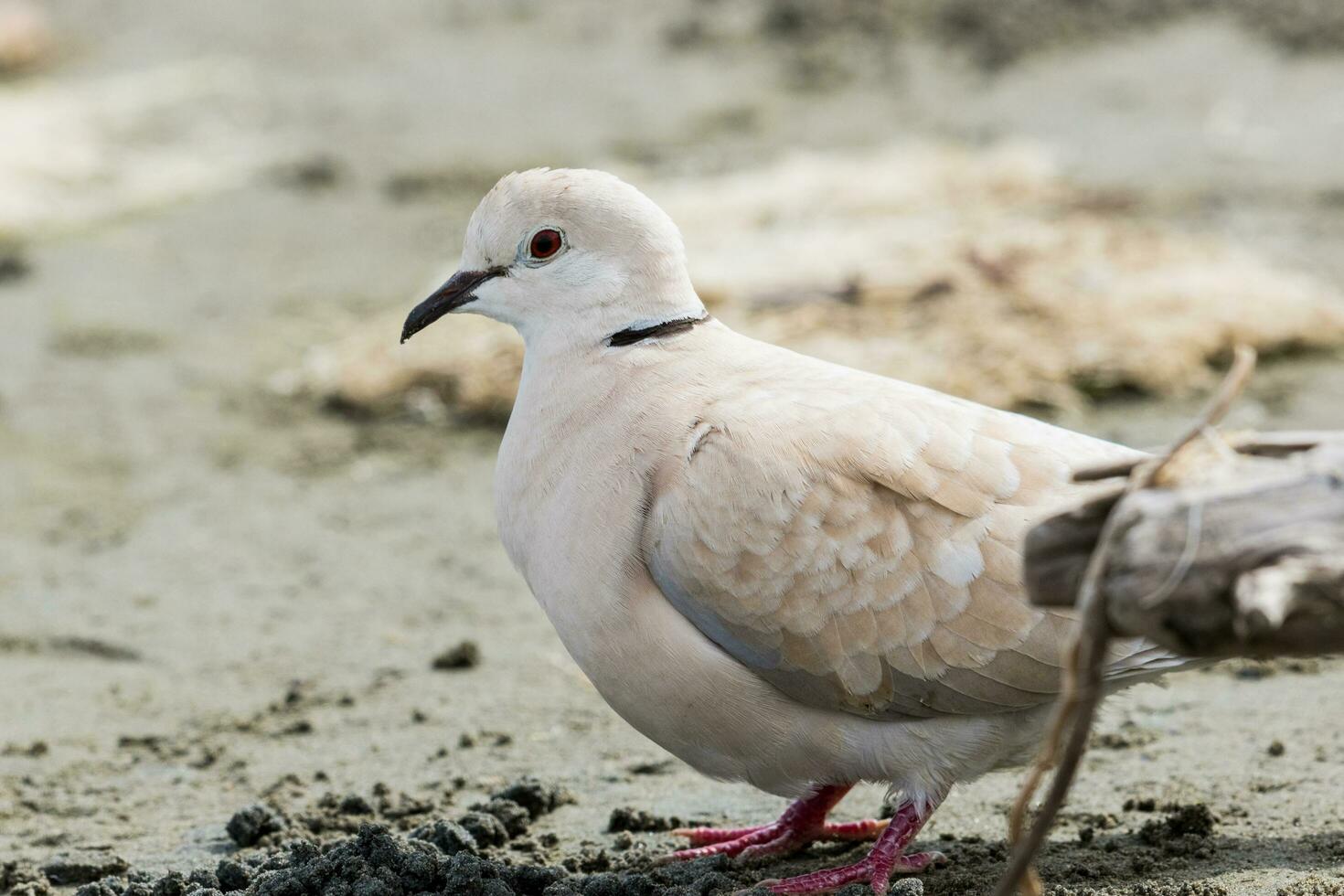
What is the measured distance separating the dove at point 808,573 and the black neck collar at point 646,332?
14 cm

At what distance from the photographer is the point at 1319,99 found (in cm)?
937

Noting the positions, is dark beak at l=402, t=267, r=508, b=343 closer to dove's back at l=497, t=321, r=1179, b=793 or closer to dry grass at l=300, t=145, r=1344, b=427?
dove's back at l=497, t=321, r=1179, b=793

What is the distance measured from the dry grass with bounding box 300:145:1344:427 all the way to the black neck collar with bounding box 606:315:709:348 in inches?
110

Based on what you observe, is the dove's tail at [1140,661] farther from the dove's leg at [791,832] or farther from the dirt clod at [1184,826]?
the dove's leg at [791,832]

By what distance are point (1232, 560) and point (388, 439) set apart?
16.5ft

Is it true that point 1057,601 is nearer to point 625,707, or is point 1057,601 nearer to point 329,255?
point 625,707

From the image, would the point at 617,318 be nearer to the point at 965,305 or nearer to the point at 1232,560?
the point at 1232,560

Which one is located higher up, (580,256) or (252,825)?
(580,256)

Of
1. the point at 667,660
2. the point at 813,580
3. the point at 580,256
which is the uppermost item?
the point at 580,256

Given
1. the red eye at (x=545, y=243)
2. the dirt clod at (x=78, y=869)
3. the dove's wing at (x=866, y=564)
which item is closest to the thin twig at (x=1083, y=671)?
the dove's wing at (x=866, y=564)

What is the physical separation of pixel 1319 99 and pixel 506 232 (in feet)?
24.2

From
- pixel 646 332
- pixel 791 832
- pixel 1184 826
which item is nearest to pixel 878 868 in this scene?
pixel 791 832

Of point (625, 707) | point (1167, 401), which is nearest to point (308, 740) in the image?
point (625, 707)

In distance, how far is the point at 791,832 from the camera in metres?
3.56
